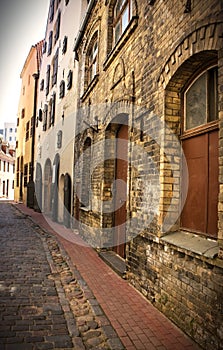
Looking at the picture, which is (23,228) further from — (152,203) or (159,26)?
(159,26)

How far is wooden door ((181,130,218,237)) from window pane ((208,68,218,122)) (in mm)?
253

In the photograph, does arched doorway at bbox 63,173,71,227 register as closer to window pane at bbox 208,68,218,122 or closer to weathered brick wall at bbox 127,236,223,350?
weathered brick wall at bbox 127,236,223,350

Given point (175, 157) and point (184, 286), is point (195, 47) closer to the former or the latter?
point (175, 157)

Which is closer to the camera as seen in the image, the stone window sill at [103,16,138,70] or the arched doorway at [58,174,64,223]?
the stone window sill at [103,16,138,70]

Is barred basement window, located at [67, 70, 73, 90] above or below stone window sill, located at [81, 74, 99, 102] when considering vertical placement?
above

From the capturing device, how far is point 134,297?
4902 millimetres

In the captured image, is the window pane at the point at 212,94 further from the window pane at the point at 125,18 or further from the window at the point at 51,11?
the window at the point at 51,11

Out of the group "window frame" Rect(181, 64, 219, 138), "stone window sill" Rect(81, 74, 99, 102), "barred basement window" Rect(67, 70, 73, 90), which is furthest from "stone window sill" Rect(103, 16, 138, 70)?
"barred basement window" Rect(67, 70, 73, 90)

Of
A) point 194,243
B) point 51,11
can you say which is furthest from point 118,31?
point 51,11

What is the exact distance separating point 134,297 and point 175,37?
4.11 meters

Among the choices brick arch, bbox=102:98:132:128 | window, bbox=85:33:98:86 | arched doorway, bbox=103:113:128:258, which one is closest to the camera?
brick arch, bbox=102:98:132:128

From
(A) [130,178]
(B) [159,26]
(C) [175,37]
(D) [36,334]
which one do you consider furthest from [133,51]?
(D) [36,334]

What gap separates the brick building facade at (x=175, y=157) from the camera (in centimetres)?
344

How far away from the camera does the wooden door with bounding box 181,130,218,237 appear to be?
3715 mm
